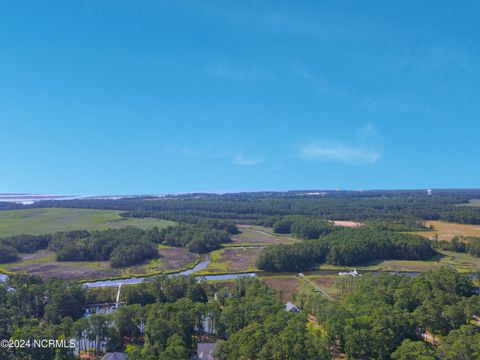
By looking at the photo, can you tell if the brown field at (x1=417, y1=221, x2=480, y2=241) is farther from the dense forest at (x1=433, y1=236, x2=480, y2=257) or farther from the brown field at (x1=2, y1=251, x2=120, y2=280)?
the brown field at (x1=2, y1=251, x2=120, y2=280)

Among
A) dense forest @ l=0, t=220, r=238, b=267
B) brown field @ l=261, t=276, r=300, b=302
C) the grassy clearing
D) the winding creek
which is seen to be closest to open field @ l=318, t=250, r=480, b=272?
the winding creek

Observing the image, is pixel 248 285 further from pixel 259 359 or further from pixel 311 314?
pixel 259 359

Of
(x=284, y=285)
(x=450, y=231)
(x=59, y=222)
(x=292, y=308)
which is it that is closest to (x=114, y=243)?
(x=284, y=285)

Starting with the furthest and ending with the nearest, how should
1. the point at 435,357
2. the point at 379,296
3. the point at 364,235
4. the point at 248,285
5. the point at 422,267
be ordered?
the point at 364,235 < the point at 422,267 < the point at 248,285 < the point at 379,296 < the point at 435,357

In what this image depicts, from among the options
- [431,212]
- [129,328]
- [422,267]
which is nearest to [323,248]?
[422,267]

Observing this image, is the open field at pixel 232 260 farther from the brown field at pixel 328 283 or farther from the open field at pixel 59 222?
the open field at pixel 59 222

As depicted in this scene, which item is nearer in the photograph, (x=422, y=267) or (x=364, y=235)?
(x=422, y=267)
